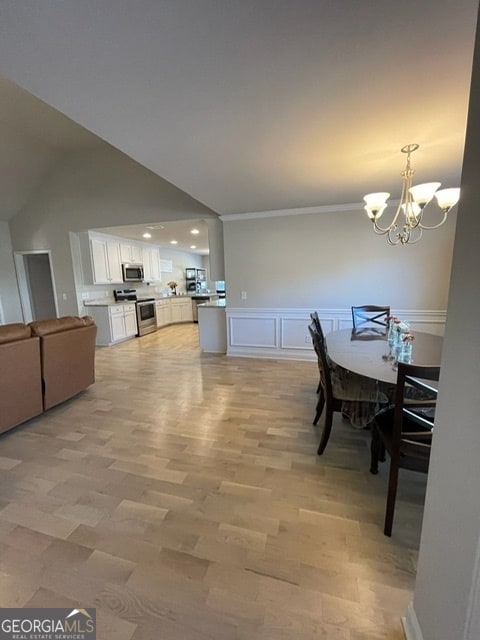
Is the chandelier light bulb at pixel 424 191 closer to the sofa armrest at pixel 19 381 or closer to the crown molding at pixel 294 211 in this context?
the crown molding at pixel 294 211

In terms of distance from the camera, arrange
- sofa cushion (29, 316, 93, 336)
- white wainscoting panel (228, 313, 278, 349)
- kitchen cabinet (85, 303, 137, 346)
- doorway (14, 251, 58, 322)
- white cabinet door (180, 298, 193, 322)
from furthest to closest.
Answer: white cabinet door (180, 298, 193, 322), doorway (14, 251, 58, 322), kitchen cabinet (85, 303, 137, 346), white wainscoting panel (228, 313, 278, 349), sofa cushion (29, 316, 93, 336)

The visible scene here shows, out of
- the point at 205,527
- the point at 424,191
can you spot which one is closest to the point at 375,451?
the point at 205,527

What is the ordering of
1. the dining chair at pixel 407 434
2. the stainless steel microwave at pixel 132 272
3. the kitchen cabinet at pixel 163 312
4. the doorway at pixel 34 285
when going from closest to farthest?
the dining chair at pixel 407 434 < the doorway at pixel 34 285 < the stainless steel microwave at pixel 132 272 < the kitchen cabinet at pixel 163 312

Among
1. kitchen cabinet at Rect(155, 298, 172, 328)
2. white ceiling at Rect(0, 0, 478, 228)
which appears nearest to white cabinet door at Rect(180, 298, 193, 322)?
kitchen cabinet at Rect(155, 298, 172, 328)

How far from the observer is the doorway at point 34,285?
611cm

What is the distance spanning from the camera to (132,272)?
6.58 meters

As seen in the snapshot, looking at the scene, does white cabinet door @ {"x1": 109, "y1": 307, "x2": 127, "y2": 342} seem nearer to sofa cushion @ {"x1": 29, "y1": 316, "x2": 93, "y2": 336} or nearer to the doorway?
the doorway

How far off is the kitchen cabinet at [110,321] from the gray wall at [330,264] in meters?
2.78

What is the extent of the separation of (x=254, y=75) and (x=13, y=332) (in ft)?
9.19

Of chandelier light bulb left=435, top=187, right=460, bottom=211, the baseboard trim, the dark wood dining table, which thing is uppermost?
chandelier light bulb left=435, top=187, right=460, bottom=211

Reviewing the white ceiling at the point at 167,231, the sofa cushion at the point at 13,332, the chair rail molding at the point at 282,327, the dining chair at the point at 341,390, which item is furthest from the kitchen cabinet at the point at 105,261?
the dining chair at the point at 341,390

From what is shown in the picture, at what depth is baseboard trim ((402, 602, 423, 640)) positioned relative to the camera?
39.4 inches

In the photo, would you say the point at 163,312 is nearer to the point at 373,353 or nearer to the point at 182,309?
the point at 182,309

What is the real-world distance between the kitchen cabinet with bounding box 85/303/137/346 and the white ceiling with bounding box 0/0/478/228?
406 cm
